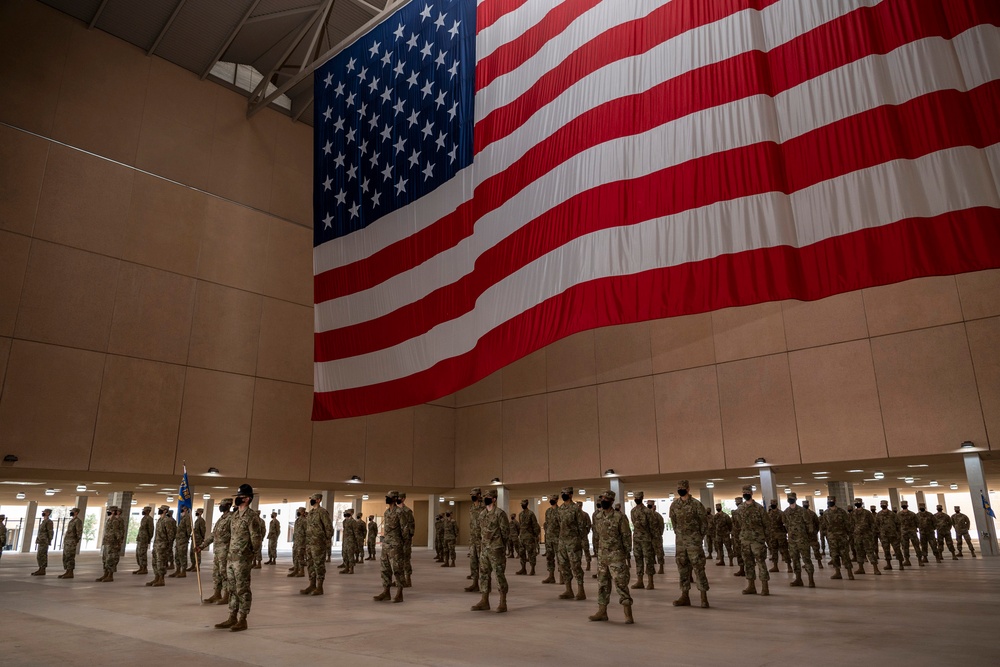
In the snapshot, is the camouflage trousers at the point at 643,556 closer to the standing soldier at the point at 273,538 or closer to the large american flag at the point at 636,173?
the large american flag at the point at 636,173

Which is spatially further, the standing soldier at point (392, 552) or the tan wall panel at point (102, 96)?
the tan wall panel at point (102, 96)

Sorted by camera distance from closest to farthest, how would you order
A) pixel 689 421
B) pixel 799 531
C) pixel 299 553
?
pixel 799 531, pixel 299 553, pixel 689 421

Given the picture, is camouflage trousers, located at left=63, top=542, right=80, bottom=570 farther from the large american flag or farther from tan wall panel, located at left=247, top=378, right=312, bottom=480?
the large american flag

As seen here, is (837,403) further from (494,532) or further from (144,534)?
(144,534)

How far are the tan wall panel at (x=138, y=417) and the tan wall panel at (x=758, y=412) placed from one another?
16849 millimetres

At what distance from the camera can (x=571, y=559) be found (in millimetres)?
10344

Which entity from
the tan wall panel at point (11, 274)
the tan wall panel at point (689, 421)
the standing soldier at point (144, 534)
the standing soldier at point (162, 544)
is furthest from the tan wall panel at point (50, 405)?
the tan wall panel at point (689, 421)

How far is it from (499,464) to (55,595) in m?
17.0

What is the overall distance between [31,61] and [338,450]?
1495 cm

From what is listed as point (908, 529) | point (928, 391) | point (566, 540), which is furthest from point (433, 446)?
point (928, 391)

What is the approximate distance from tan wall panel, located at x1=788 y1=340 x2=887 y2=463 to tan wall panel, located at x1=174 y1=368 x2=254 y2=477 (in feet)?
56.1

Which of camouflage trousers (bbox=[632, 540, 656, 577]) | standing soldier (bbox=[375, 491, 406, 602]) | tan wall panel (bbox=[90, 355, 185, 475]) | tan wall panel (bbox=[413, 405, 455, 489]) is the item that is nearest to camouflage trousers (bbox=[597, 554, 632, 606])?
standing soldier (bbox=[375, 491, 406, 602])

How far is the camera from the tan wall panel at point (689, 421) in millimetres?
20422

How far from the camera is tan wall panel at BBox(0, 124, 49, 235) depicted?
1697 cm
